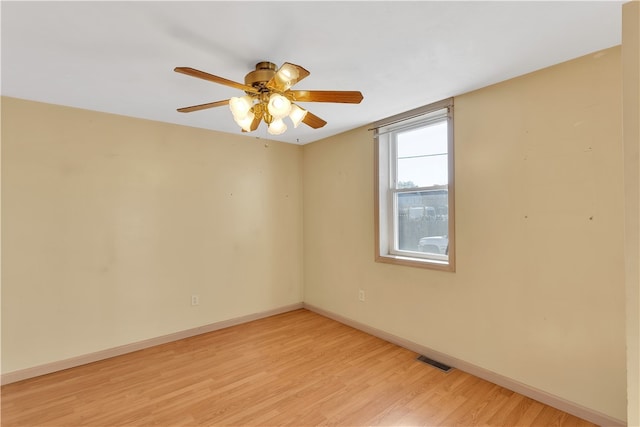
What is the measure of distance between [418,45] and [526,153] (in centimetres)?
113

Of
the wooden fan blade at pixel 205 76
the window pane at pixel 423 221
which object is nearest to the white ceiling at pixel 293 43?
the wooden fan blade at pixel 205 76

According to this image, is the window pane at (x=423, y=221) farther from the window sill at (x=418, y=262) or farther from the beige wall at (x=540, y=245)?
the beige wall at (x=540, y=245)

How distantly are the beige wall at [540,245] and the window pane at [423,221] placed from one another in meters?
0.24

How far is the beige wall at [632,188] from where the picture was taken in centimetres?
104

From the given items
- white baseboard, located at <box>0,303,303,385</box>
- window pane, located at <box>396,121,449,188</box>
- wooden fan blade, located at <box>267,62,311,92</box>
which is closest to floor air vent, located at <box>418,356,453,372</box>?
window pane, located at <box>396,121,449,188</box>

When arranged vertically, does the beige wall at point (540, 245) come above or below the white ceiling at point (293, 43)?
below

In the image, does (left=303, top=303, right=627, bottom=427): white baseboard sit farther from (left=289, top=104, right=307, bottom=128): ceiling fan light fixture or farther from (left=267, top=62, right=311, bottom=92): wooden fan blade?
(left=267, top=62, right=311, bottom=92): wooden fan blade

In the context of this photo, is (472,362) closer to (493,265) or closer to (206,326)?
(493,265)

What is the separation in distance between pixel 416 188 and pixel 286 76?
191 centimetres

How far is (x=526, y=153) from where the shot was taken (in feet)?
7.24

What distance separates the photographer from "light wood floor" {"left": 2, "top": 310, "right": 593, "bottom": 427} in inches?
79.0

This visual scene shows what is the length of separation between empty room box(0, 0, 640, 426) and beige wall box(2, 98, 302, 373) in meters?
0.02

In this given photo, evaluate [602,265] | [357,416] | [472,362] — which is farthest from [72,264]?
[602,265]

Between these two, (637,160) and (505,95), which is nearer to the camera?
(637,160)
